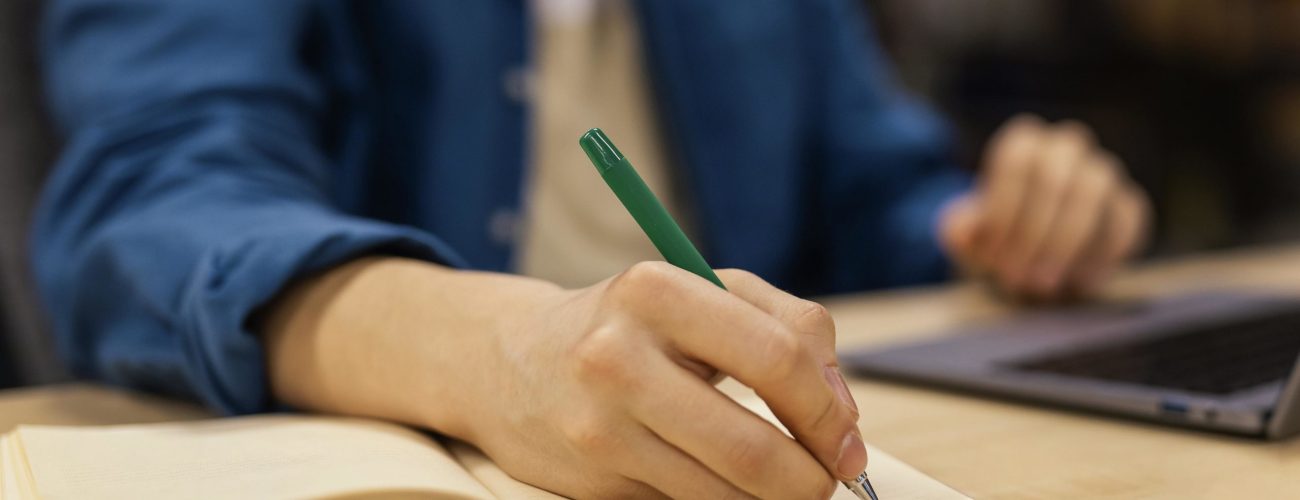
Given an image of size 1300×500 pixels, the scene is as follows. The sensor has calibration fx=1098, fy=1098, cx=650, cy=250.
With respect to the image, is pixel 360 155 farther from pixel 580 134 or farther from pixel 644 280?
pixel 644 280

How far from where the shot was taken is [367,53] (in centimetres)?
76

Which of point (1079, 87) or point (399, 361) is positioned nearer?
point (399, 361)

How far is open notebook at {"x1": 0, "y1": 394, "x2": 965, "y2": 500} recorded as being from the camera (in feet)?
1.03

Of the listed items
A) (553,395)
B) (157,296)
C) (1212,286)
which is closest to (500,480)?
(553,395)

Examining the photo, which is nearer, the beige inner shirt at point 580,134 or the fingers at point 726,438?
the fingers at point 726,438

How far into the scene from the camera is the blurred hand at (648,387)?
295 mm

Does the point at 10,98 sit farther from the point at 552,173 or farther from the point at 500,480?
the point at 500,480

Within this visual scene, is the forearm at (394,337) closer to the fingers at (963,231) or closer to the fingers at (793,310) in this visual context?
the fingers at (793,310)

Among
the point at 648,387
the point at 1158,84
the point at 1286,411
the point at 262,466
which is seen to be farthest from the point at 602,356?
the point at 1158,84

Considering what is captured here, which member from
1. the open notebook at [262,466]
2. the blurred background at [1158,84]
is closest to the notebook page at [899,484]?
the open notebook at [262,466]

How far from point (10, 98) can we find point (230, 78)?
190 millimetres

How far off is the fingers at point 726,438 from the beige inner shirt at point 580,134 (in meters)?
0.53

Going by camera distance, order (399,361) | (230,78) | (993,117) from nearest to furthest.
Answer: (399,361), (230,78), (993,117)

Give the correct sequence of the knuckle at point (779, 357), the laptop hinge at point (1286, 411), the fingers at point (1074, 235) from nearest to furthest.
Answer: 1. the knuckle at point (779, 357)
2. the laptop hinge at point (1286, 411)
3. the fingers at point (1074, 235)
